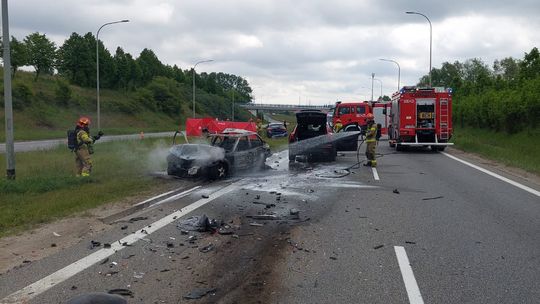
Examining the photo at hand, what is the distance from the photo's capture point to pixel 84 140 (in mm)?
13578

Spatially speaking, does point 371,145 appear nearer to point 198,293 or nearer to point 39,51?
point 198,293

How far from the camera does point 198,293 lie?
5.09 meters

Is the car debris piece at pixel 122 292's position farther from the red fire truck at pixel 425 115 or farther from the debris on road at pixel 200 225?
the red fire truck at pixel 425 115

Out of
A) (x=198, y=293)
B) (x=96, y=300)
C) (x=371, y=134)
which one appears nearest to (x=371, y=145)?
(x=371, y=134)

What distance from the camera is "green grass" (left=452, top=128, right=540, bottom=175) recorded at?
19828 millimetres

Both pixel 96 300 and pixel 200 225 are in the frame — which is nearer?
pixel 96 300

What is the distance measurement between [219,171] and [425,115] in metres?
13.9

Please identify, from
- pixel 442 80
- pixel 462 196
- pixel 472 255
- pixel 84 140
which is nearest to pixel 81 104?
pixel 84 140

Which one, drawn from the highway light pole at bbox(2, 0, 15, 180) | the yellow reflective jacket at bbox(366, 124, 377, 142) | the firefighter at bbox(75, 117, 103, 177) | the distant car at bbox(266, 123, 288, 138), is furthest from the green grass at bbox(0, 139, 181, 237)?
the distant car at bbox(266, 123, 288, 138)

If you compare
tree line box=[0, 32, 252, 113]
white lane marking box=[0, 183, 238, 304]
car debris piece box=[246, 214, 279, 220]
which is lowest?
white lane marking box=[0, 183, 238, 304]

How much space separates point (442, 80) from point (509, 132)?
90.5m

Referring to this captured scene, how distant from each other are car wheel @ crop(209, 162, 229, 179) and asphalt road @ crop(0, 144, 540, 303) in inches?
96.0

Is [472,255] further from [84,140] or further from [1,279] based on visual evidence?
[84,140]

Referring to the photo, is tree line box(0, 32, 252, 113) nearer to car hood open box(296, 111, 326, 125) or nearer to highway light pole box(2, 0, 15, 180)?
car hood open box(296, 111, 326, 125)
